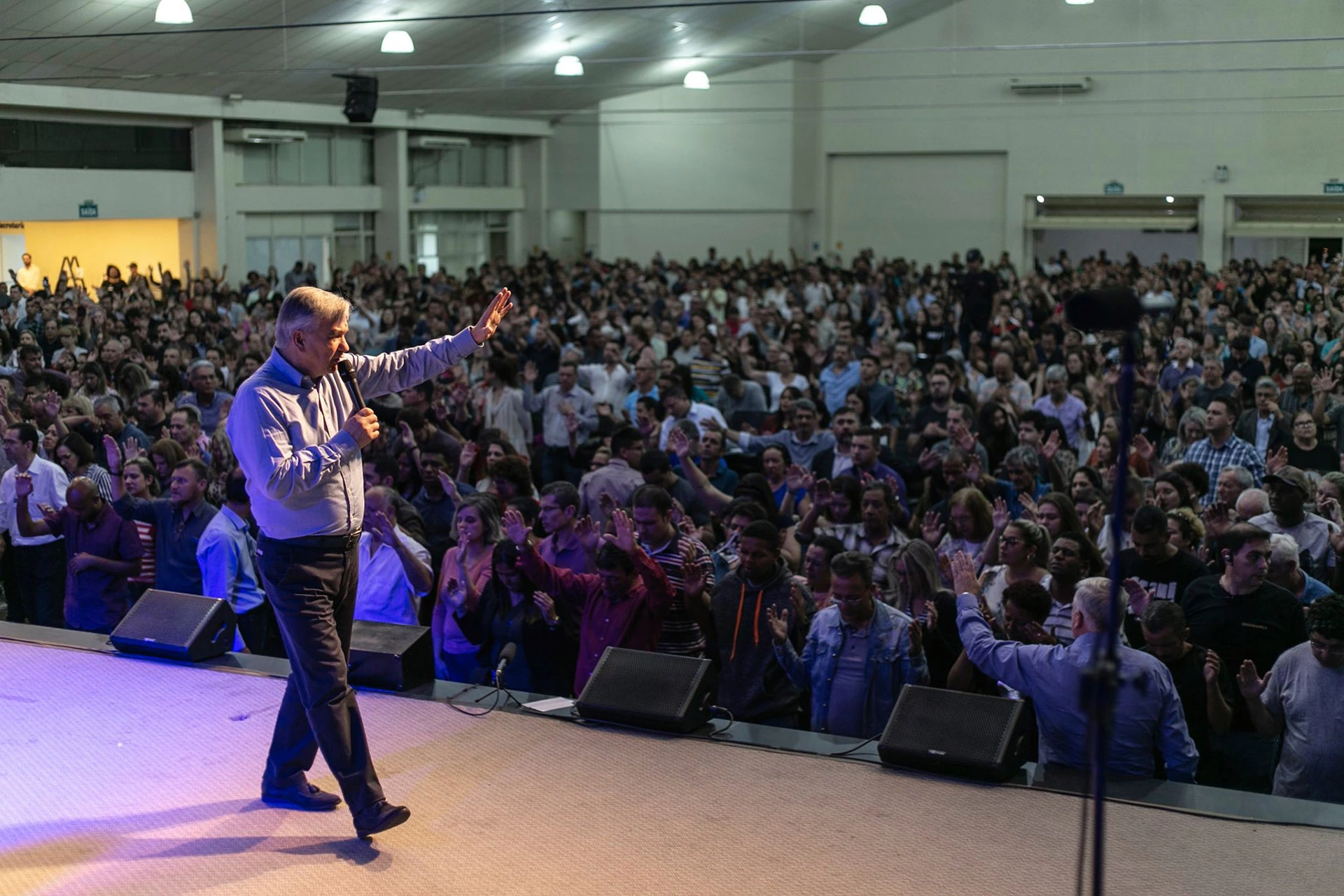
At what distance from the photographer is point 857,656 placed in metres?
3.92

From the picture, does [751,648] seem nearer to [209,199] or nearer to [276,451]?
[276,451]

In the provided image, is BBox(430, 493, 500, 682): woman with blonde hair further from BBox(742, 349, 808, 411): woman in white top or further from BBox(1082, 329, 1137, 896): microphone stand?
BBox(742, 349, 808, 411): woman in white top

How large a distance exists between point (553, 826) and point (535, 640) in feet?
4.83

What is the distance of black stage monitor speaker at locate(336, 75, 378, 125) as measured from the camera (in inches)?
523

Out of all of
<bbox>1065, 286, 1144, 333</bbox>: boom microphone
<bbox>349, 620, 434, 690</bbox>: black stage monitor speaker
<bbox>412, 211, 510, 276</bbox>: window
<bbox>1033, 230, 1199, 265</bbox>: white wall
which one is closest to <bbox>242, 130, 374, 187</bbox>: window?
<bbox>412, 211, 510, 276</bbox>: window

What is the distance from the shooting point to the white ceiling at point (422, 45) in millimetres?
12695

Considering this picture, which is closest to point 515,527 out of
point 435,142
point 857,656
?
point 857,656

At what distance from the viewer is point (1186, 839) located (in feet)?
9.80

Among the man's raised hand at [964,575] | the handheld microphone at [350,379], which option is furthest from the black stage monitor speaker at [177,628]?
the man's raised hand at [964,575]

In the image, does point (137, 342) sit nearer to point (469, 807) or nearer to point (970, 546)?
point (970, 546)

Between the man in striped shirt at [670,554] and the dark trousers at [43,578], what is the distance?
2.92 m

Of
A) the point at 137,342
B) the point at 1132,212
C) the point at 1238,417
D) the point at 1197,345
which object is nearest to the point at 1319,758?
the point at 1238,417

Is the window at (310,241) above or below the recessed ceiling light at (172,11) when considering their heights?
below

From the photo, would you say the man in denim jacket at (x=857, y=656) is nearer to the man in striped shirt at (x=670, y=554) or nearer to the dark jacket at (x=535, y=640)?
the man in striped shirt at (x=670, y=554)
